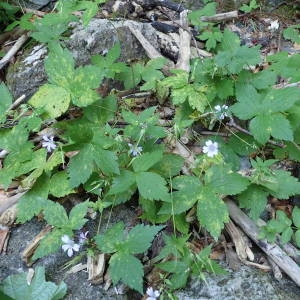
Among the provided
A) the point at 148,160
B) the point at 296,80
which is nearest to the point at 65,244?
the point at 148,160

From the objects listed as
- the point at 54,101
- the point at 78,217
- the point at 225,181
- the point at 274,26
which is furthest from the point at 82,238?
the point at 274,26

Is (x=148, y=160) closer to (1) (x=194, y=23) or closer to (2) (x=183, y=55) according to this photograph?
(2) (x=183, y=55)

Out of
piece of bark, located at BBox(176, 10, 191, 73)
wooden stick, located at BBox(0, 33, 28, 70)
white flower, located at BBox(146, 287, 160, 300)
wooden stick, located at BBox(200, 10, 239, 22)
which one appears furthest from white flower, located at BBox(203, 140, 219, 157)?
wooden stick, located at BBox(200, 10, 239, 22)

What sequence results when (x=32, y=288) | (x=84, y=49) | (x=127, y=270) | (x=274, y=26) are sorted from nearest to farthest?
(x=127, y=270)
(x=32, y=288)
(x=84, y=49)
(x=274, y=26)

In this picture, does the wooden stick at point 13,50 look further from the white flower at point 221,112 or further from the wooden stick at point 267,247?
the wooden stick at point 267,247

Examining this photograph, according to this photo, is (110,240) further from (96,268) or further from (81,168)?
(81,168)
